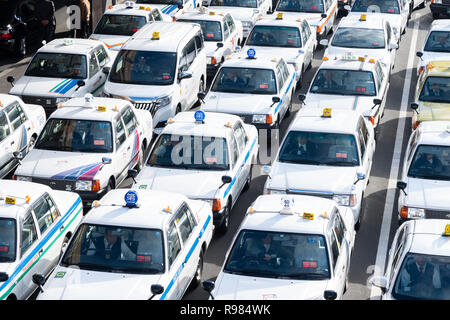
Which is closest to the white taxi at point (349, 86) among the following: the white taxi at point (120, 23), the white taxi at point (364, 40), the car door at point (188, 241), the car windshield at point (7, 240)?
the white taxi at point (364, 40)

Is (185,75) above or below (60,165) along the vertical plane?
above

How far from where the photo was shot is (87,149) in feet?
52.9

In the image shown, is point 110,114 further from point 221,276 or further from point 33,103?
point 221,276

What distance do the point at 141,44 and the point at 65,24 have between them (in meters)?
12.3

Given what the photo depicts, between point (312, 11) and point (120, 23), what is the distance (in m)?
5.80

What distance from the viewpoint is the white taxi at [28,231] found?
39.9 ft

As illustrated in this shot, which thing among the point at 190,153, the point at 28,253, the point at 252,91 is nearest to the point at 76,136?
the point at 190,153

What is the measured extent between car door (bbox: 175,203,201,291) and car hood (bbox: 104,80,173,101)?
251 inches

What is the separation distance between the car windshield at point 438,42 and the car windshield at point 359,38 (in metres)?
1.34

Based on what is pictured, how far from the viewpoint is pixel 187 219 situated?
12992 millimetres

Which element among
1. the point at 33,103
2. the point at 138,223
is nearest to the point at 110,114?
the point at 33,103

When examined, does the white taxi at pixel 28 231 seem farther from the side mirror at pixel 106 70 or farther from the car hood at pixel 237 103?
the side mirror at pixel 106 70

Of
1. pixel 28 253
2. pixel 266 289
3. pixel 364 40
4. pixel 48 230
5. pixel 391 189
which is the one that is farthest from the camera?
pixel 364 40

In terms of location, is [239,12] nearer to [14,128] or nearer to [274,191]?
[14,128]
